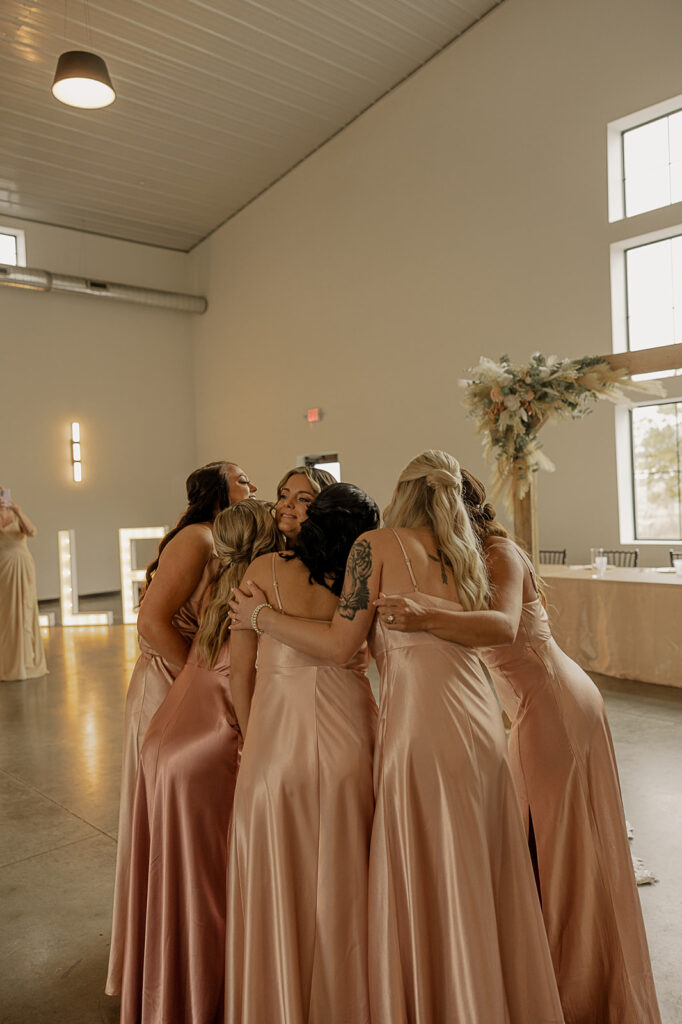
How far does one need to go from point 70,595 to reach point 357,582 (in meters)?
10.7

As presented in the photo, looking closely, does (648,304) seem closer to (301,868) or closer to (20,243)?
(301,868)

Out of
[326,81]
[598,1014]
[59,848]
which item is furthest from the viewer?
[326,81]

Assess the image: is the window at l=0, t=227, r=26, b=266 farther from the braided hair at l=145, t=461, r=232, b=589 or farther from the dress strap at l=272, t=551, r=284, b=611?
the dress strap at l=272, t=551, r=284, b=611

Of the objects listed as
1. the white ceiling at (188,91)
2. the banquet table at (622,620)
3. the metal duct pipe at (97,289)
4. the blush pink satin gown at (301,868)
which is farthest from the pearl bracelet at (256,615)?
the metal duct pipe at (97,289)

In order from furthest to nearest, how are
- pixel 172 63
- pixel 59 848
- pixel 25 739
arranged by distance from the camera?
pixel 172 63, pixel 25 739, pixel 59 848

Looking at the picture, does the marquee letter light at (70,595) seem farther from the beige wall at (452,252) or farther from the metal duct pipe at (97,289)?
the metal duct pipe at (97,289)

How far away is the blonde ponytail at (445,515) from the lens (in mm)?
2146

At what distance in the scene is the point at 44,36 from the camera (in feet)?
30.8

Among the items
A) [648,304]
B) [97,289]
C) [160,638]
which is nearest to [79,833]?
[160,638]

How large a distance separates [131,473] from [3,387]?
2.85 meters

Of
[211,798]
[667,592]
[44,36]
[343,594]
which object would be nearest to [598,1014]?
[211,798]

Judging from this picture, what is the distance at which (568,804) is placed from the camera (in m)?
2.45

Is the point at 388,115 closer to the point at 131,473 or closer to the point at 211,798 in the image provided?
the point at 131,473

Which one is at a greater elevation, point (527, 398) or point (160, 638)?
point (527, 398)
